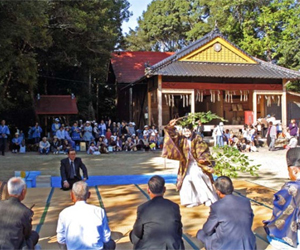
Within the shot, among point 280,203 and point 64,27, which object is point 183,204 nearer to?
point 280,203

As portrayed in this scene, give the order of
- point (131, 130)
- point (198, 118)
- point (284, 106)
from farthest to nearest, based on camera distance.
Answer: point (284, 106)
point (131, 130)
point (198, 118)

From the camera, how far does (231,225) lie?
10.2ft

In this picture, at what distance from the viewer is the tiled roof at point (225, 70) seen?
17.9 m

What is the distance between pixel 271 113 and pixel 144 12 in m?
19.0

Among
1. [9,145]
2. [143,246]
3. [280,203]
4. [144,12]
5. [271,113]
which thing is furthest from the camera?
[144,12]

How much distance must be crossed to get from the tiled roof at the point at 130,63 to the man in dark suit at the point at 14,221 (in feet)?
68.8

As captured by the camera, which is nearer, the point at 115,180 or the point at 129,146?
the point at 115,180

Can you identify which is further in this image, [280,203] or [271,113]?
[271,113]

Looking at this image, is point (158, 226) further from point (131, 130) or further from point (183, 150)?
point (131, 130)

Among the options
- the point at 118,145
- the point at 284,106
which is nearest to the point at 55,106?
the point at 118,145

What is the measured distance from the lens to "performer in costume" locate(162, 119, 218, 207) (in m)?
6.16

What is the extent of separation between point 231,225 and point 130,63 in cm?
2347

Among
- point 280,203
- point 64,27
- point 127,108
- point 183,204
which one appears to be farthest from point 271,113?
point 280,203

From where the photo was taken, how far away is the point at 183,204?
6.11 meters
